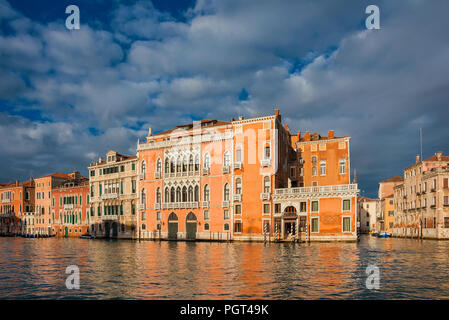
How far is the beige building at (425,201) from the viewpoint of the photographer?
53.2m

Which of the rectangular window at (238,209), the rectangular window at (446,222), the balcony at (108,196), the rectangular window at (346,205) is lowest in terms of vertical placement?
the rectangular window at (446,222)

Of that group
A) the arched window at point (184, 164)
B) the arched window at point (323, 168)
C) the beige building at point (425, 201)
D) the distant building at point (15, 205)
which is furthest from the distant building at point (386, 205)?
the distant building at point (15, 205)

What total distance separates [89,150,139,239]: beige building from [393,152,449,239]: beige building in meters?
39.5

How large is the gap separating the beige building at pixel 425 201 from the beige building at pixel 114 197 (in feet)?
130

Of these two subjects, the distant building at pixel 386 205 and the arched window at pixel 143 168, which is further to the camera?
the distant building at pixel 386 205

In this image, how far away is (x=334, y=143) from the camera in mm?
54375

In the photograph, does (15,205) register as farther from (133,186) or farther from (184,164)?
(184,164)

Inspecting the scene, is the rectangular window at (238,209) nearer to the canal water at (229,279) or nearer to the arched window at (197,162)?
the arched window at (197,162)

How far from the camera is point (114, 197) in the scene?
201ft

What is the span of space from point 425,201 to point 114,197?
44.0 m

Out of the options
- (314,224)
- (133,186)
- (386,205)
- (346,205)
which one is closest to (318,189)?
(346,205)

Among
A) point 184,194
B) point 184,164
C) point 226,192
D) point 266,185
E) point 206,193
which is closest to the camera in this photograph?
point 266,185
